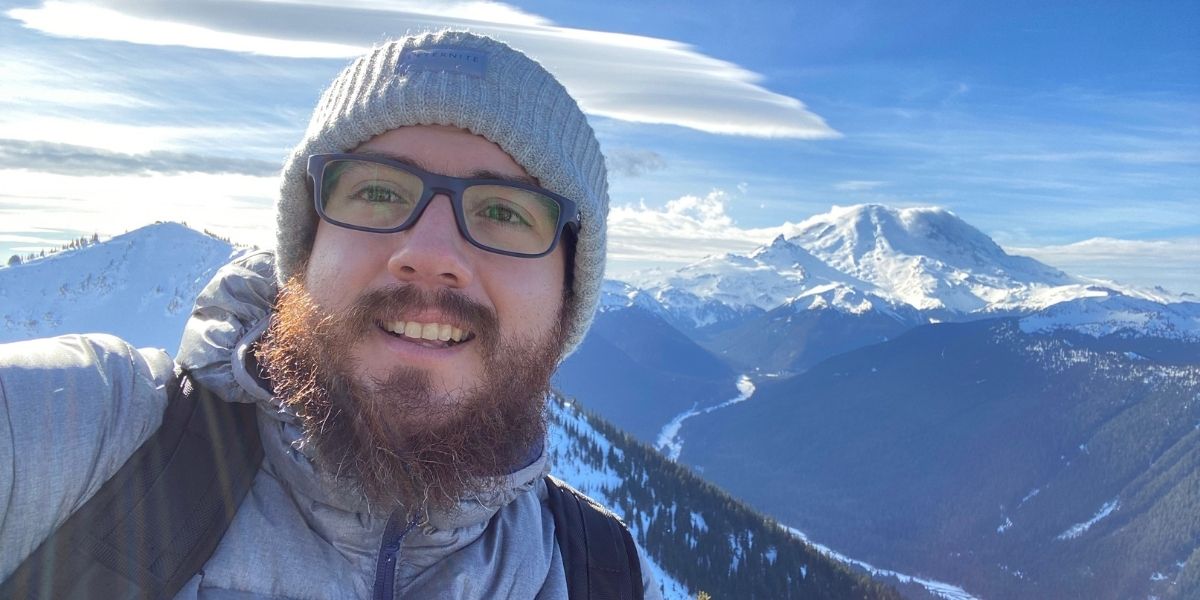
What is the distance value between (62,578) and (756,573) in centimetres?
9999

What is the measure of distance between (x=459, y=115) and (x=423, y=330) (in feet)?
2.44

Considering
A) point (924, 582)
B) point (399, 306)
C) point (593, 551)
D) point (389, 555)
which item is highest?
point (399, 306)

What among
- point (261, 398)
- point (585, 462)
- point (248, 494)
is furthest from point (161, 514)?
point (585, 462)

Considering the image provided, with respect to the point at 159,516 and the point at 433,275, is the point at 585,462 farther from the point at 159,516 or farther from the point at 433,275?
the point at 159,516

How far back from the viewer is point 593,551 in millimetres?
2531

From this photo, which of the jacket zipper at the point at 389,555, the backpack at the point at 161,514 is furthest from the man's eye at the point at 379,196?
the jacket zipper at the point at 389,555

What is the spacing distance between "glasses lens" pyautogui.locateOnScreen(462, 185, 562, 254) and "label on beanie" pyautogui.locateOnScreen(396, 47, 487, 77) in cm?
45

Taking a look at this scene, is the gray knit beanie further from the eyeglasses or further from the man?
the eyeglasses

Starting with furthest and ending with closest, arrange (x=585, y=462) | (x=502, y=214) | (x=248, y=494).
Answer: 1. (x=585, y=462)
2. (x=502, y=214)
3. (x=248, y=494)

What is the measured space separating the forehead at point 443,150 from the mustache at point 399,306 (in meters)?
0.44

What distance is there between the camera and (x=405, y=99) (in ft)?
7.48

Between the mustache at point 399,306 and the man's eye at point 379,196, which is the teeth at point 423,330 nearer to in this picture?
the mustache at point 399,306

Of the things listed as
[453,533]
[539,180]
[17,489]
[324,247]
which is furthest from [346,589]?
[539,180]

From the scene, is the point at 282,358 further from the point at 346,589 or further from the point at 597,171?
the point at 597,171
